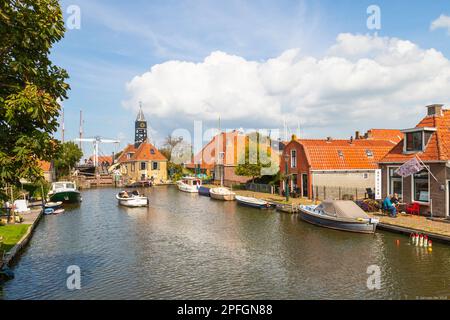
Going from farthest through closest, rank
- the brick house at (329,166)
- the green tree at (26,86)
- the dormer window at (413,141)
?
the brick house at (329,166) → the dormer window at (413,141) → the green tree at (26,86)

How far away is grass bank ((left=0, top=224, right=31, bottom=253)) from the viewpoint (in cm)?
2123

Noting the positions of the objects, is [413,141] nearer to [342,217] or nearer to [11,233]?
[342,217]

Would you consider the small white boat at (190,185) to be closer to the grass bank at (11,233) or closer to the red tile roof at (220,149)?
the red tile roof at (220,149)

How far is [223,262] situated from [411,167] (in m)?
15.9

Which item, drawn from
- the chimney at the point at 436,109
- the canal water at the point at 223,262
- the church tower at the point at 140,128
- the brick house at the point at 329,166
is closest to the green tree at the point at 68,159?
the church tower at the point at 140,128

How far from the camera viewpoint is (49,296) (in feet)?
49.2

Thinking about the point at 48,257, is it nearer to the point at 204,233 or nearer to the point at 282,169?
the point at 204,233

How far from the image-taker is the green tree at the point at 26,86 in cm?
962

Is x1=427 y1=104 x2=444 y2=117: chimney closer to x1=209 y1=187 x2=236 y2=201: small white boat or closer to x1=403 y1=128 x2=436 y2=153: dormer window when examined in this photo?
x1=403 y1=128 x2=436 y2=153: dormer window

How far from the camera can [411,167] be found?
2686cm

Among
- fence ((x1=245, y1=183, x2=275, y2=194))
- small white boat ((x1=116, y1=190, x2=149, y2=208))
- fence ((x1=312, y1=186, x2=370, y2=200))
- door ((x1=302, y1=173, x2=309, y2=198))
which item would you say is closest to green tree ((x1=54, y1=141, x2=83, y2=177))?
small white boat ((x1=116, y1=190, x2=149, y2=208))

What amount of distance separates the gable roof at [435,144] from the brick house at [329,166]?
27.9ft

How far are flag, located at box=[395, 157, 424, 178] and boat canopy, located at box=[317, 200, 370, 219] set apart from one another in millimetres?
4163
